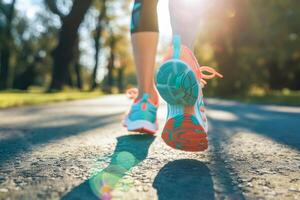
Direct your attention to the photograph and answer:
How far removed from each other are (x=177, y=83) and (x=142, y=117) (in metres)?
0.58

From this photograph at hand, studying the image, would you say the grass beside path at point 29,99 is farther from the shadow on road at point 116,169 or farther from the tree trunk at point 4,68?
the tree trunk at point 4,68

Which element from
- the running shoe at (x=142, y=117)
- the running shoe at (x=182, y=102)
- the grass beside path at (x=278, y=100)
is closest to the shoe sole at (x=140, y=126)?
the running shoe at (x=142, y=117)

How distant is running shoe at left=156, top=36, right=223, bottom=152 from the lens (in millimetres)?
1629

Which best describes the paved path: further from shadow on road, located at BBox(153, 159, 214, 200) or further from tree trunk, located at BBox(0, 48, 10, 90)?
tree trunk, located at BBox(0, 48, 10, 90)

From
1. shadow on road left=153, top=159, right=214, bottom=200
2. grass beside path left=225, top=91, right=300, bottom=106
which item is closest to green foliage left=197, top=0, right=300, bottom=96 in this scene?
grass beside path left=225, top=91, right=300, bottom=106

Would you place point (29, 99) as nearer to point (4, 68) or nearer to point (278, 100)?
point (278, 100)

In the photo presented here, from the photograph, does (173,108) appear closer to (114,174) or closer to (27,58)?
(114,174)

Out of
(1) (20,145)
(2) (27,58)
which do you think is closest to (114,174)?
(1) (20,145)

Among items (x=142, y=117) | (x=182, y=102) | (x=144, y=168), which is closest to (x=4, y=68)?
(x=142, y=117)

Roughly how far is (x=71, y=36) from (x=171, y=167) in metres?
13.7

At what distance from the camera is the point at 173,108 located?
68.1 inches

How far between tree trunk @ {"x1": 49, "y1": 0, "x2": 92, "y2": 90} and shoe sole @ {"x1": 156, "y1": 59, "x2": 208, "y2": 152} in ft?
36.9

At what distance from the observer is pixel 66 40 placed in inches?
593

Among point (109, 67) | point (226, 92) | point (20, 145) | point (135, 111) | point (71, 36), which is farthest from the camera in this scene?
point (109, 67)
